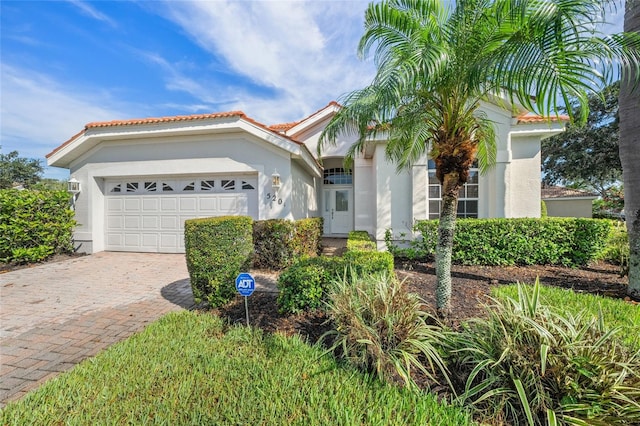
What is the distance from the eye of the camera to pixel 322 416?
2211 millimetres

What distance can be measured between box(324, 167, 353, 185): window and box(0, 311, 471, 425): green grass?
38.0 feet

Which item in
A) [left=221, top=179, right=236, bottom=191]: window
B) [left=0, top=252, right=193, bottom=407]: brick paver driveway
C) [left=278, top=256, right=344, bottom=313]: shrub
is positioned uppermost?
[left=221, top=179, right=236, bottom=191]: window

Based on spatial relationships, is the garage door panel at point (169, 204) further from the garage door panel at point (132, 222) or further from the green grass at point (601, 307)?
the green grass at point (601, 307)

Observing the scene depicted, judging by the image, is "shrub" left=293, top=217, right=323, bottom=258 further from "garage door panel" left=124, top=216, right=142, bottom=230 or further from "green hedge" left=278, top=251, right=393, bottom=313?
"garage door panel" left=124, top=216, right=142, bottom=230

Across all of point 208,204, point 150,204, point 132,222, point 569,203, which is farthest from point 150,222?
point 569,203

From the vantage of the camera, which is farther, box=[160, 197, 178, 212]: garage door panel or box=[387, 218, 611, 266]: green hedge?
box=[160, 197, 178, 212]: garage door panel

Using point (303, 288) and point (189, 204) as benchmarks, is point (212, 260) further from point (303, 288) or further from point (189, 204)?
point (189, 204)

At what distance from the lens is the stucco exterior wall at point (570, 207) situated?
17547 millimetres

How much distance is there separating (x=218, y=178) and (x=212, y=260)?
18.1 ft

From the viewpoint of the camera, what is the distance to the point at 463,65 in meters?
3.70

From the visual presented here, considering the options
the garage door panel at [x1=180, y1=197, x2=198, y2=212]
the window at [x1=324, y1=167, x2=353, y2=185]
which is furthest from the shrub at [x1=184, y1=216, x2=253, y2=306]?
the window at [x1=324, y1=167, x2=353, y2=185]

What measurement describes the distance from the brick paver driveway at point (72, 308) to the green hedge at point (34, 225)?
0.88 metres

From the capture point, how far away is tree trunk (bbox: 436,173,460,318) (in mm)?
3955

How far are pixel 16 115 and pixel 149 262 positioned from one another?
6996mm
